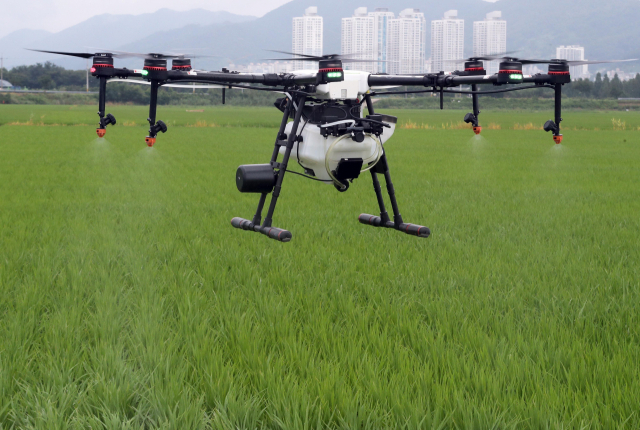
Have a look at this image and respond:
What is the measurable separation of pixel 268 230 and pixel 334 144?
4.24 feet

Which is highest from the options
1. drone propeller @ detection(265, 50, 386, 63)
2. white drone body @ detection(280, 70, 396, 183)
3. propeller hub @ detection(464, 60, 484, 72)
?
propeller hub @ detection(464, 60, 484, 72)

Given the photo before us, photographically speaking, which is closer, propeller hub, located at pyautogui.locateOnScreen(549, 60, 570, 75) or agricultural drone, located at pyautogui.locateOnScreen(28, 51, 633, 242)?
agricultural drone, located at pyautogui.locateOnScreen(28, 51, 633, 242)

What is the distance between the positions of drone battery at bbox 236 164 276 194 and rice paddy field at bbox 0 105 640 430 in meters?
0.68

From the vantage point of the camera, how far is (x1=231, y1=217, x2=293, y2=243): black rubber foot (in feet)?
22.6

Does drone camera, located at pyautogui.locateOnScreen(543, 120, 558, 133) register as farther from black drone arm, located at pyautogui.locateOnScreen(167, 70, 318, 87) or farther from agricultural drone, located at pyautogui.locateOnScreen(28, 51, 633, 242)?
black drone arm, located at pyautogui.locateOnScreen(167, 70, 318, 87)

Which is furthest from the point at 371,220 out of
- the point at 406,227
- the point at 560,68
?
the point at 560,68

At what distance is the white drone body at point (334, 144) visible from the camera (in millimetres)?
6734

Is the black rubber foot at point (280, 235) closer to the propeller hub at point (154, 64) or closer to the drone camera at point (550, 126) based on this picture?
the propeller hub at point (154, 64)

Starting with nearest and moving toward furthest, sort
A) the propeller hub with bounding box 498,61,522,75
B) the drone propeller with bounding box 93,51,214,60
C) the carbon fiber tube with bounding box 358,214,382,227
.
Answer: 1. the drone propeller with bounding box 93,51,214,60
2. the propeller hub with bounding box 498,61,522,75
3. the carbon fiber tube with bounding box 358,214,382,227

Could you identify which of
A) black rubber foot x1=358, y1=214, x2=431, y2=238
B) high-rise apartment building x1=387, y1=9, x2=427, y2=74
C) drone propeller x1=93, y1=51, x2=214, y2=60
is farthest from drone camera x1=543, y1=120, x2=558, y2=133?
high-rise apartment building x1=387, y1=9, x2=427, y2=74

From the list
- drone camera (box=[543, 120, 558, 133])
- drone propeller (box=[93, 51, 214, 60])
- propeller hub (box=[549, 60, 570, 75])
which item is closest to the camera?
drone propeller (box=[93, 51, 214, 60])

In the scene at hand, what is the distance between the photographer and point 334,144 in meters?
6.66

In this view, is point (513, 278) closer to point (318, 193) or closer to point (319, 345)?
point (319, 345)

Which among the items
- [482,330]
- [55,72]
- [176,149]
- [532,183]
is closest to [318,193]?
[532,183]
